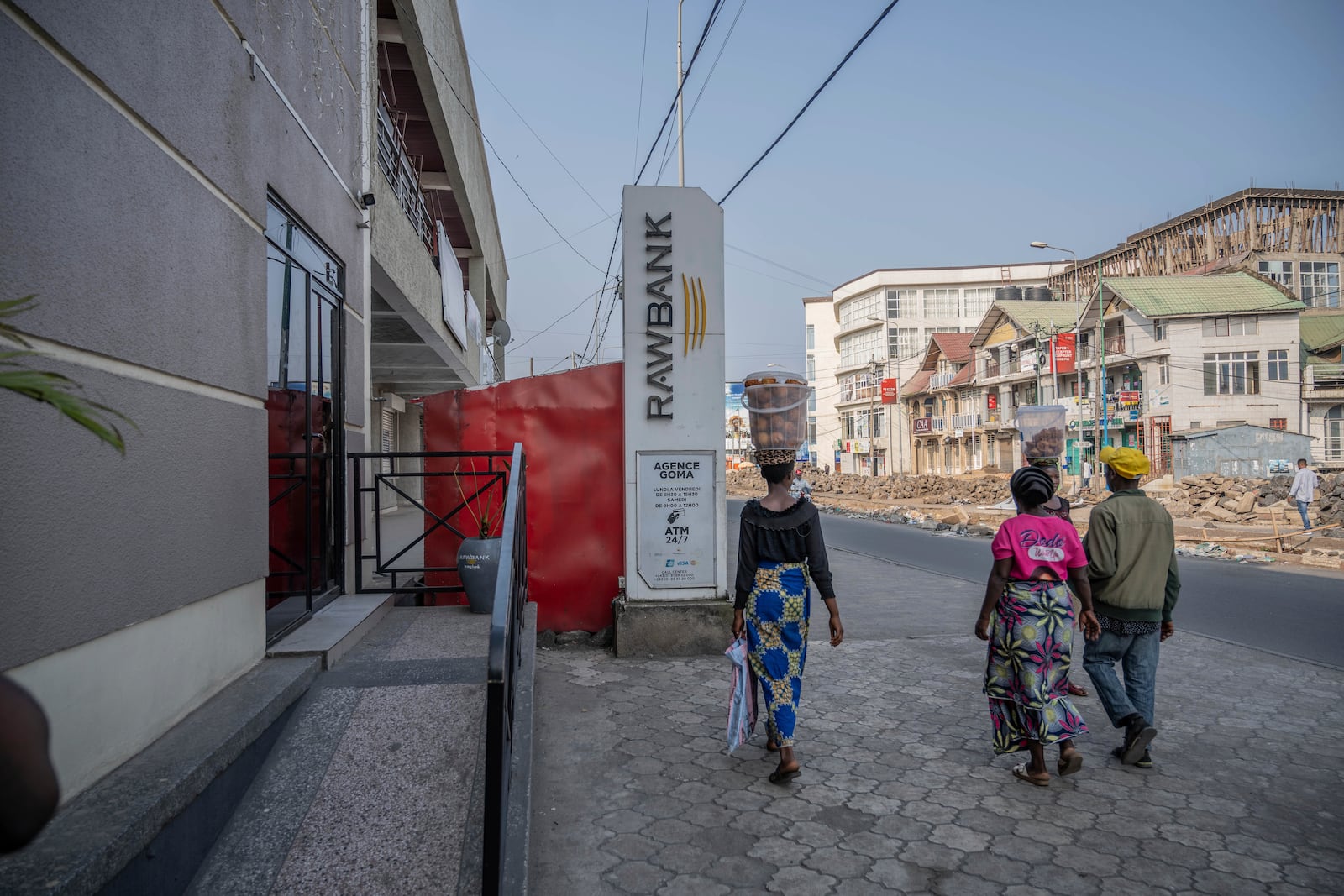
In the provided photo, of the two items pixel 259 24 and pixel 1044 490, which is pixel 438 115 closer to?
pixel 259 24

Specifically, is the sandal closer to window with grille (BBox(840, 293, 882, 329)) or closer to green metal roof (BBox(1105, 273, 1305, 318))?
green metal roof (BBox(1105, 273, 1305, 318))

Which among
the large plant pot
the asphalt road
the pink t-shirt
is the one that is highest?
the pink t-shirt

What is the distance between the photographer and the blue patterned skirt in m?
4.33

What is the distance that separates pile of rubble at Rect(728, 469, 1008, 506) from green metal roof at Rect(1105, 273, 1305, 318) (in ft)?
35.1

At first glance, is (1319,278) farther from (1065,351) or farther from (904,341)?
(1065,351)

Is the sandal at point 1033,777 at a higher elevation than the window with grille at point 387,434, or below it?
below

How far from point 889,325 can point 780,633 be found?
68499 mm

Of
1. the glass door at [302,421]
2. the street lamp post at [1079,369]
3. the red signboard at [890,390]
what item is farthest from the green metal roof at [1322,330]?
the glass door at [302,421]

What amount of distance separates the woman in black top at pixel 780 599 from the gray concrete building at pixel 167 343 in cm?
250

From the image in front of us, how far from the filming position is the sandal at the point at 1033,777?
4199 mm

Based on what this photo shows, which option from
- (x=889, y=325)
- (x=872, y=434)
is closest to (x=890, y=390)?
(x=872, y=434)

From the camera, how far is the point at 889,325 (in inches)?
2741

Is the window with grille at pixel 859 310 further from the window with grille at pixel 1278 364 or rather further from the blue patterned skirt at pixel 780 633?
the blue patterned skirt at pixel 780 633

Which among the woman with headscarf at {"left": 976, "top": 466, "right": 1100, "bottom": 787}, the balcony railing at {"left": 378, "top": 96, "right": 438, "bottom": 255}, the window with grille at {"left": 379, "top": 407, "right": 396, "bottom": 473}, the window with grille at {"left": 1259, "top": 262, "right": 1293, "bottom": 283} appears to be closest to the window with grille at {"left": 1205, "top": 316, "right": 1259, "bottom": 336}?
the window with grille at {"left": 1259, "top": 262, "right": 1293, "bottom": 283}
